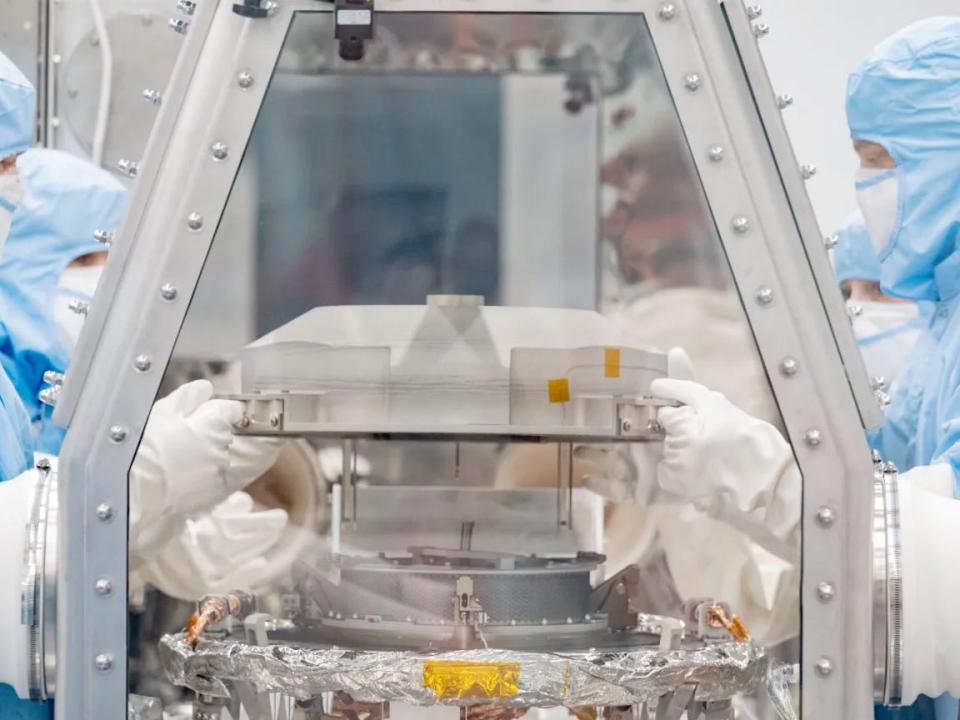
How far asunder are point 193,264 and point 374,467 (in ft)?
1.43

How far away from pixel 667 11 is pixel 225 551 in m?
0.67

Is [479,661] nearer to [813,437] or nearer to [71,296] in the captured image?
[813,437]

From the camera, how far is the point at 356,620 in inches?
48.1

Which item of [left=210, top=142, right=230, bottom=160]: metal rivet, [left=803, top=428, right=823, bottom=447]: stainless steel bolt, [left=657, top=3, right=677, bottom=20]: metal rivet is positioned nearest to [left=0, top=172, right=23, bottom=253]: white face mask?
[left=210, top=142, right=230, bottom=160]: metal rivet

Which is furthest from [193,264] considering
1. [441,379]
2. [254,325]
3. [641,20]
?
[641,20]

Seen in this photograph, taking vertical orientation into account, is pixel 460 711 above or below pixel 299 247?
below

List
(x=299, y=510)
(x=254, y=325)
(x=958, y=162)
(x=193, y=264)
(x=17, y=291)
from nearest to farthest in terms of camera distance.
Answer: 1. (x=193, y=264)
2. (x=254, y=325)
3. (x=299, y=510)
4. (x=958, y=162)
5. (x=17, y=291)

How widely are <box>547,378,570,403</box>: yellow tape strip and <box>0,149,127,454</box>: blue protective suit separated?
48.7 inches

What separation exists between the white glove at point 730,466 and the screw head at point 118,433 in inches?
19.4

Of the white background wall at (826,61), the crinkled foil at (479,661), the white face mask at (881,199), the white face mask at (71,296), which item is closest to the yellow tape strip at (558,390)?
the crinkled foil at (479,661)

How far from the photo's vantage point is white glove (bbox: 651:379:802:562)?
1117 mm

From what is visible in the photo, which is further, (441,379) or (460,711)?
(441,379)

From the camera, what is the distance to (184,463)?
1.20 m

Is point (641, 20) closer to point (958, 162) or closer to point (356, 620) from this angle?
point (356, 620)
